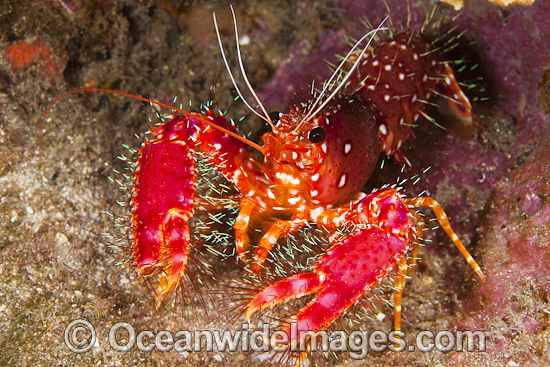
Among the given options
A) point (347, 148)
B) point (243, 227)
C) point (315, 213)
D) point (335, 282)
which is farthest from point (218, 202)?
point (335, 282)

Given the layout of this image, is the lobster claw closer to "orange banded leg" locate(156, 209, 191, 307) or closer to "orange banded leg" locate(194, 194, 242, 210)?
"orange banded leg" locate(156, 209, 191, 307)

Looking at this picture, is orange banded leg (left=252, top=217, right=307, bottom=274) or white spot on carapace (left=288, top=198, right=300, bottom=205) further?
white spot on carapace (left=288, top=198, right=300, bottom=205)

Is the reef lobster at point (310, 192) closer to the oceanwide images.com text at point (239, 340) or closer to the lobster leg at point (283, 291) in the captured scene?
the lobster leg at point (283, 291)

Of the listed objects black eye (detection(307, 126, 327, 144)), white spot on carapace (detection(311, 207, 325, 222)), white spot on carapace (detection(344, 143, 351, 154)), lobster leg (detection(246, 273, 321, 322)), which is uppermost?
black eye (detection(307, 126, 327, 144))

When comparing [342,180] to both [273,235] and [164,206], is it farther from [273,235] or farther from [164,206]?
[164,206]

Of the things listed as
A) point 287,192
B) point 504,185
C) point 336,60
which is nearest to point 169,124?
point 287,192

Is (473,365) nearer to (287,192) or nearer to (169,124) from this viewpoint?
(287,192)

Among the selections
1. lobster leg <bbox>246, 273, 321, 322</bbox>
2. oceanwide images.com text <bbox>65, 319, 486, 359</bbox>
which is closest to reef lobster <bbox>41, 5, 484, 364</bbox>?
lobster leg <bbox>246, 273, 321, 322</bbox>

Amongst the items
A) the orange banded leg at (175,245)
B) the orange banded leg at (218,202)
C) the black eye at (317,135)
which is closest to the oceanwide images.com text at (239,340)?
the orange banded leg at (175,245)
